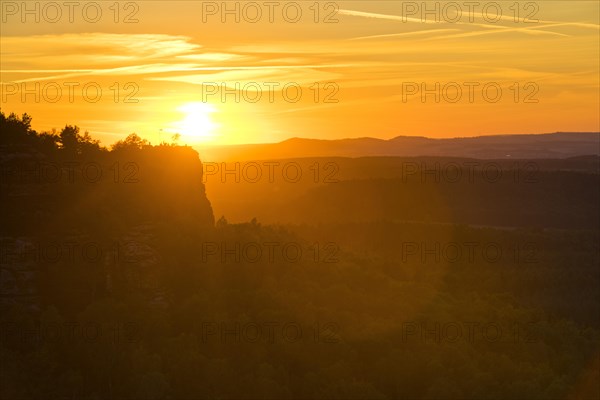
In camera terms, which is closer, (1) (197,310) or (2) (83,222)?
(1) (197,310)

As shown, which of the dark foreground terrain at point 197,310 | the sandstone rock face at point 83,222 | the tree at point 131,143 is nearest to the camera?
the dark foreground terrain at point 197,310

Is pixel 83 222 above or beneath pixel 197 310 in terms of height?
above

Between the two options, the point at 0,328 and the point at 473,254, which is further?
the point at 473,254

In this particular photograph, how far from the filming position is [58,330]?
97.1ft

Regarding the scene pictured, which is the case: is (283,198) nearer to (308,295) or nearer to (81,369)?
(308,295)

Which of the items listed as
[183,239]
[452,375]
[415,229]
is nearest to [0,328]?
[183,239]

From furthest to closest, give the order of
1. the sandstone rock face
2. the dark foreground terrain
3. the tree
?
the tree → the sandstone rock face → the dark foreground terrain

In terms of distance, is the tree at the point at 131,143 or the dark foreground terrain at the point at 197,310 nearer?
the dark foreground terrain at the point at 197,310

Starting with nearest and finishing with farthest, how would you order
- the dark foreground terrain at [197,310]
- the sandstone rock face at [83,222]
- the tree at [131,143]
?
1. the dark foreground terrain at [197,310]
2. the sandstone rock face at [83,222]
3. the tree at [131,143]

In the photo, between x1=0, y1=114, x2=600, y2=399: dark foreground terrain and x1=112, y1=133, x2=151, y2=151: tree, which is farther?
x1=112, y1=133, x2=151, y2=151: tree

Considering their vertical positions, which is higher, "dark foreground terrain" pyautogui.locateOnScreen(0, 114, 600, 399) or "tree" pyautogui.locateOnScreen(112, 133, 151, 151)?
"tree" pyautogui.locateOnScreen(112, 133, 151, 151)

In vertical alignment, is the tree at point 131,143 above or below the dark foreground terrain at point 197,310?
above

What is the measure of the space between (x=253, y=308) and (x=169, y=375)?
560 centimetres

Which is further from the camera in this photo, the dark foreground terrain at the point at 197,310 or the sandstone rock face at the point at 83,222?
the sandstone rock face at the point at 83,222
